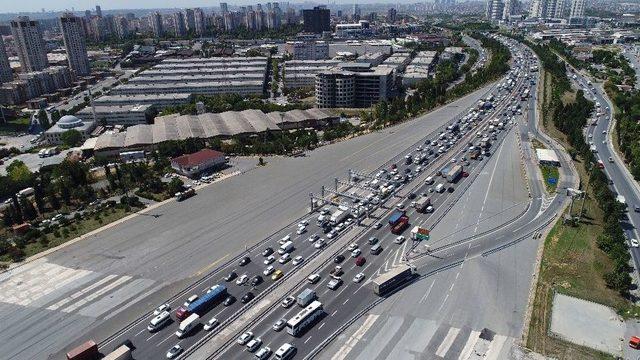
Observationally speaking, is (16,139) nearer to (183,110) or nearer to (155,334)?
(183,110)

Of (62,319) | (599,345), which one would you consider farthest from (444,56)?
(62,319)

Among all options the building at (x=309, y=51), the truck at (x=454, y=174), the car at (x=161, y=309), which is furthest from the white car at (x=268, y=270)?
the building at (x=309, y=51)

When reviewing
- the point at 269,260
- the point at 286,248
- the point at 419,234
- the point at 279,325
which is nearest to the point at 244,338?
the point at 279,325

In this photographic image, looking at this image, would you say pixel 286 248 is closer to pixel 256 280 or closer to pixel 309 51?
pixel 256 280

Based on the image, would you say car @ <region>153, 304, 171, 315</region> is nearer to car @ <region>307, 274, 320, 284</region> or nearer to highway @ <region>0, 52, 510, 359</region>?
highway @ <region>0, 52, 510, 359</region>

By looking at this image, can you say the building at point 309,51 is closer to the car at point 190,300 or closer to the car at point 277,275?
the car at point 277,275

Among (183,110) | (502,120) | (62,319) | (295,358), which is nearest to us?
(295,358)

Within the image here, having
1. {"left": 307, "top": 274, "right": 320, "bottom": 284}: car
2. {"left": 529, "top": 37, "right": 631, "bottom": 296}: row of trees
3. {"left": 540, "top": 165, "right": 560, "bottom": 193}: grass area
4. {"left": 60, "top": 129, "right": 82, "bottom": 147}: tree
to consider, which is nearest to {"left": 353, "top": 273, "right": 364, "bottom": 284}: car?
{"left": 307, "top": 274, "right": 320, "bottom": 284}: car
